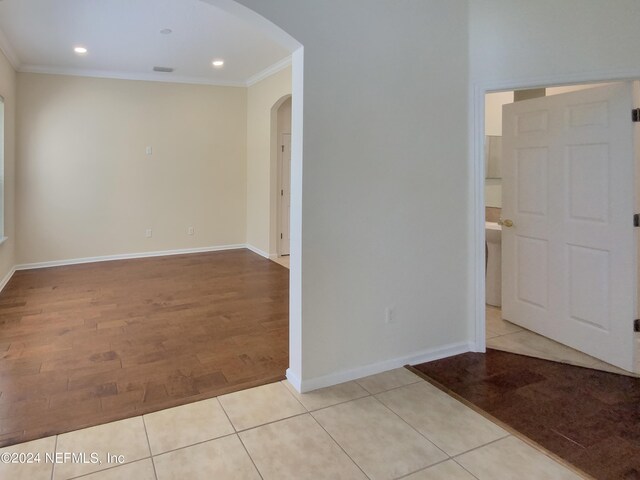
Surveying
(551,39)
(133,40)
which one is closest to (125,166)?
(133,40)

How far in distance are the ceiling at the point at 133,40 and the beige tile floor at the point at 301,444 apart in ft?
11.3

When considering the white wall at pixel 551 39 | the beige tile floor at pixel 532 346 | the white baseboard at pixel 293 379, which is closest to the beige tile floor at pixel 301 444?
the white baseboard at pixel 293 379

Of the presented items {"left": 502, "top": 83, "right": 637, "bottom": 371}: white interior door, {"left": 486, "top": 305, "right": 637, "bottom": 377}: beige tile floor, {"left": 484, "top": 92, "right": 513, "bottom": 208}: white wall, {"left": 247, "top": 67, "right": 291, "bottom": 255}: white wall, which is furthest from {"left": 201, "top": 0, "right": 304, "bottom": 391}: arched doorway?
{"left": 247, "top": 67, "right": 291, "bottom": 255}: white wall

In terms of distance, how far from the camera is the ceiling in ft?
12.5

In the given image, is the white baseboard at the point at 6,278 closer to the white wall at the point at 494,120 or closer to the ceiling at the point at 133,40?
the ceiling at the point at 133,40

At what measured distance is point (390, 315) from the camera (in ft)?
9.59

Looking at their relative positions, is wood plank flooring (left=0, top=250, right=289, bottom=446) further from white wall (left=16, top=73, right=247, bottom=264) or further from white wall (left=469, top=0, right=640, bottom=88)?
white wall (left=469, top=0, right=640, bottom=88)

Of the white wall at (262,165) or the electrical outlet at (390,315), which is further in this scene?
the white wall at (262,165)

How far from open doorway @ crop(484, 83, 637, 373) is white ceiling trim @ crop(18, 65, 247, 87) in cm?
483

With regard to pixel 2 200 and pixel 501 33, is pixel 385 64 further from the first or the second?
pixel 2 200

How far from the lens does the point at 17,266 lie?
5828 millimetres

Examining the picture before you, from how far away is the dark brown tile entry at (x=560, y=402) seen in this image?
201 cm

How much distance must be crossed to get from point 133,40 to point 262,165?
8.44ft

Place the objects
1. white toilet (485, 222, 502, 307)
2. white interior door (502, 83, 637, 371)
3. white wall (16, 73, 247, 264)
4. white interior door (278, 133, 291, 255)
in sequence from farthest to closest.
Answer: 1. white interior door (278, 133, 291, 255)
2. white wall (16, 73, 247, 264)
3. white toilet (485, 222, 502, 307)
4. white interior door (502, 83, 637, 371)
